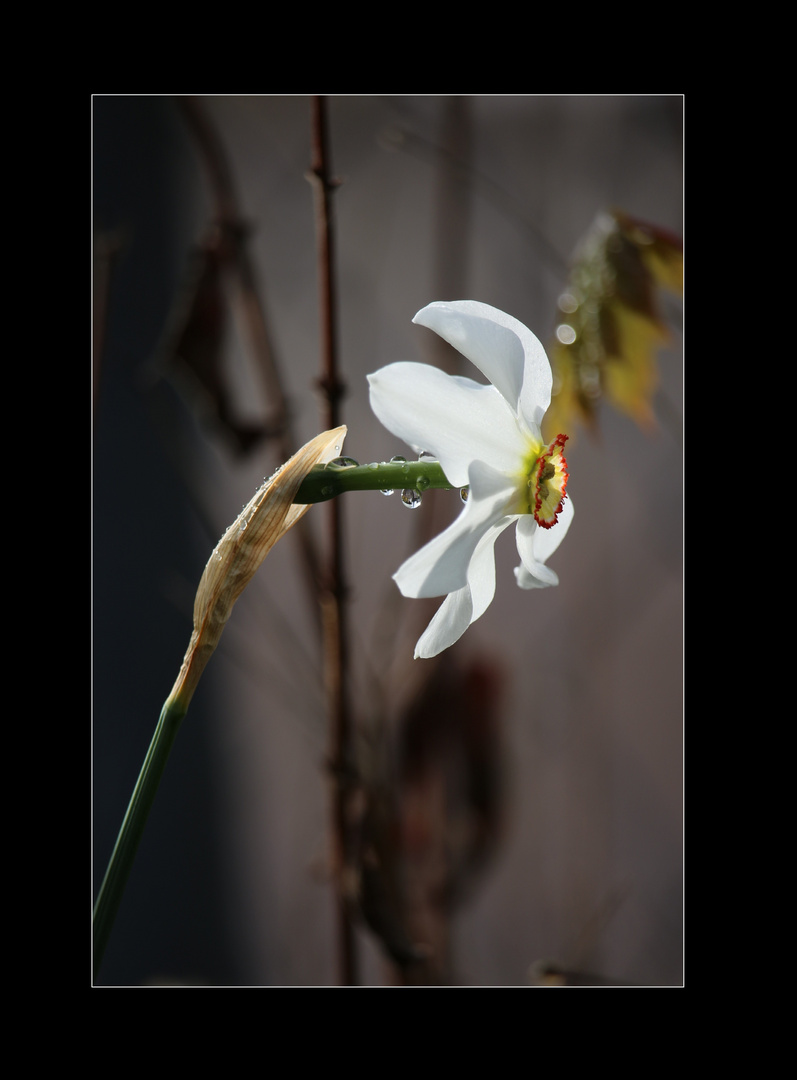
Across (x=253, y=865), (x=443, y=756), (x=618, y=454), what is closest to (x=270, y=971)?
(x=253, y=865)

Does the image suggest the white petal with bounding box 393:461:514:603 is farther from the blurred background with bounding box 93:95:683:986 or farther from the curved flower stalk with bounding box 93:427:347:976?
the blurred background with bounding box 93:95:683:986

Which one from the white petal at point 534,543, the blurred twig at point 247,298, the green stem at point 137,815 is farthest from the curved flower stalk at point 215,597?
the blurred twig at point 247,298

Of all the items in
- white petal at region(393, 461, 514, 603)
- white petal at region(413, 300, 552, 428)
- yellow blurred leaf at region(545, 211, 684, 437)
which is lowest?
white petal at region(393, 461, 514, 603)

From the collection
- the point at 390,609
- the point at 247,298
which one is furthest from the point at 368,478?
the point at 390,609

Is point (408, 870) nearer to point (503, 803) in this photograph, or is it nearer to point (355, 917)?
point (503, 803)

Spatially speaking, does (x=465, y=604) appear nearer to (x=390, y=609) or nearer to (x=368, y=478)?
(x=368, y=478)

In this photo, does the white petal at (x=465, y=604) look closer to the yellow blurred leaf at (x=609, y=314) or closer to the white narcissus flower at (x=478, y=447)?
the white narcissus flower at (x=478, y=447)

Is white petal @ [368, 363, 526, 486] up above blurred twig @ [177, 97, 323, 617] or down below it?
below

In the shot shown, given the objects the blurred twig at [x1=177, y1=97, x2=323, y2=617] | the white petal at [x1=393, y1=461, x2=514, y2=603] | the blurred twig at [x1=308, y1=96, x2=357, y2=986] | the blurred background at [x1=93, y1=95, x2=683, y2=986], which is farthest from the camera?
the blurred background at [x1=93, y1=95, x2=683, y2=986]

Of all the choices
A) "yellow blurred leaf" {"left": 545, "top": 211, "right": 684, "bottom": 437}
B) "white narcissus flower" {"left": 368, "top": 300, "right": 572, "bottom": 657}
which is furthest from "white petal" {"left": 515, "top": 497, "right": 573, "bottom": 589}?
"yellow blurred leaf" {"left": 545, "top": 211, "right": 684, "bottom": 437}
